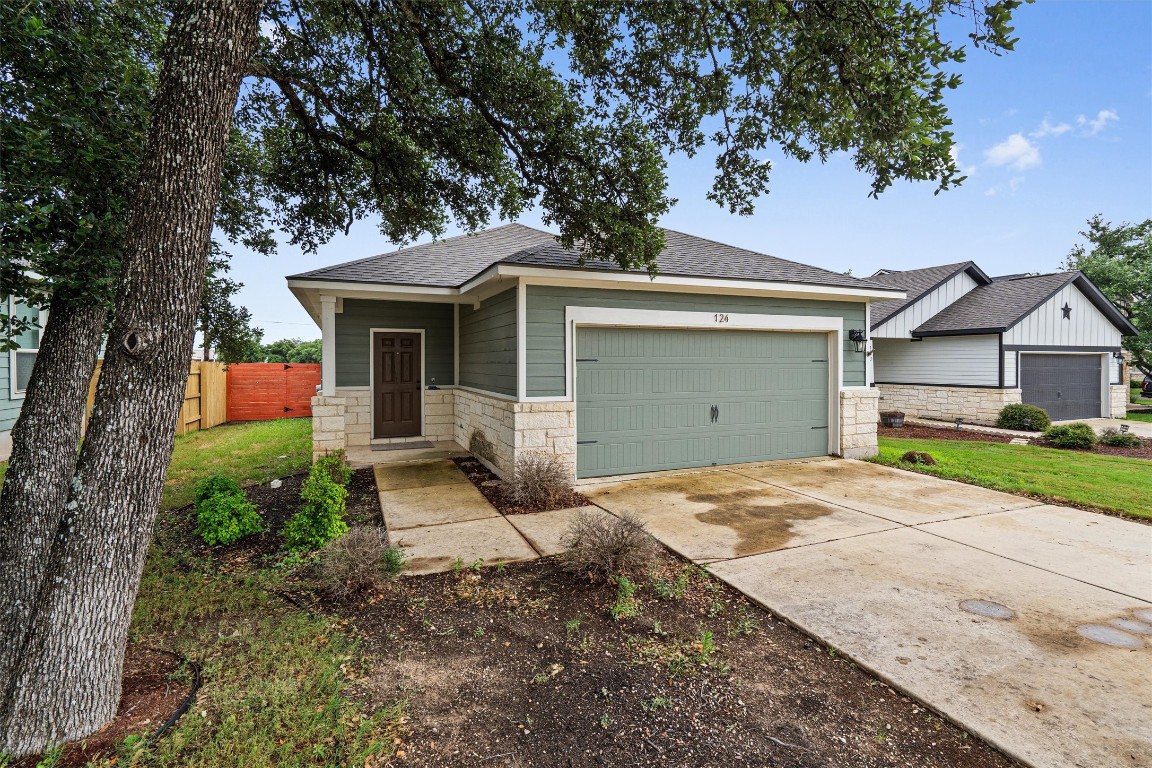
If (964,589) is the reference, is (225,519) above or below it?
above

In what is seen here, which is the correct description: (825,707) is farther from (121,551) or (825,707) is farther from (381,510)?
(381,510)

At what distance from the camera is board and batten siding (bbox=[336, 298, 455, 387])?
880 centimetres

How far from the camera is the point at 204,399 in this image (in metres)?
12.6

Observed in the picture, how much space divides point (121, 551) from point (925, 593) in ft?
15.1

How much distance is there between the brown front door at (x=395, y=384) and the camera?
9.14 m

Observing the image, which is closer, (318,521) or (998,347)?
(318,521)

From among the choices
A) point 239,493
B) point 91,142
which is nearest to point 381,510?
point 239,493

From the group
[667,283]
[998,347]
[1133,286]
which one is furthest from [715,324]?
[1133,286]

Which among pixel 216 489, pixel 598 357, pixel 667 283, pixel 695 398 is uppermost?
pixel 667 283

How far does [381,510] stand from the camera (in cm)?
560

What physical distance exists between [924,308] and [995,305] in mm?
1681

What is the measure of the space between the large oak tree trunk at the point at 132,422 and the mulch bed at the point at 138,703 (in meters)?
0.07

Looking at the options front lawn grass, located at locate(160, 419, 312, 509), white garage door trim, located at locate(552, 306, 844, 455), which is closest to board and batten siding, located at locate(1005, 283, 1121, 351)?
white garage door trim, located at locate(552, 306, 844, 455)

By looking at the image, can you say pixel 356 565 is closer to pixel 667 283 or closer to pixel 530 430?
pixel 530 430
